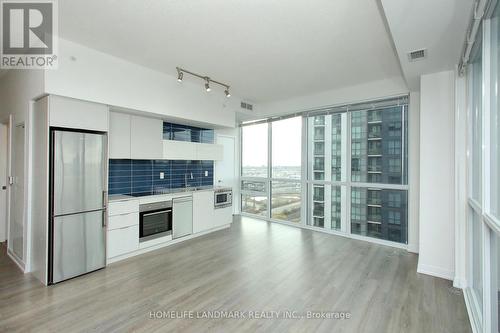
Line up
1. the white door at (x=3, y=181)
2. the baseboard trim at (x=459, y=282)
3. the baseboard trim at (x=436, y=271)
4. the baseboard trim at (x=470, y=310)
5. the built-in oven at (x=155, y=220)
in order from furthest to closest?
the white door at (x=3, y=181) → the built-in oven at (x=155, y=220) → the baseboard trim at (x=436, y=271) → the baseboard trim at (x=459, y=282) → the baseboard trim at (x=470, y=310)

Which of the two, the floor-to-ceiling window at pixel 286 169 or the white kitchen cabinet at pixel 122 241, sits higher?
the floor-to-ceiling window at pixel 286 169

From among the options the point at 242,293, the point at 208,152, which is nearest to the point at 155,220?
the point at 208,152

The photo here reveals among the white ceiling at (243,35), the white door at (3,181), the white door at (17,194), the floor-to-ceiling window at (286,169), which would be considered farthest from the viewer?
the floor-to-ceiling window at (286,169)

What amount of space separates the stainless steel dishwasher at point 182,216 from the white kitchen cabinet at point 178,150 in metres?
0.81

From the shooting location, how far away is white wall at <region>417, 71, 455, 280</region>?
3096 mm

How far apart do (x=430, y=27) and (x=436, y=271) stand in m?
2.91

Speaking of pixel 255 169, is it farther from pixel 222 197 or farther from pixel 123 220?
pixel 123 220

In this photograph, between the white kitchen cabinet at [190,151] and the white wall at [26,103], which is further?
the white kitchen cabinet at [190,151]

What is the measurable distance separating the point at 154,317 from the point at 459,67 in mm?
4243

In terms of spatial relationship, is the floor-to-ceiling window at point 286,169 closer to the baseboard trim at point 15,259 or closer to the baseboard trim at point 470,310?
the baseboard trim at point 470,310

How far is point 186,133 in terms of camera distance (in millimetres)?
5191

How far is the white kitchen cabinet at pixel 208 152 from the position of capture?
5.05m

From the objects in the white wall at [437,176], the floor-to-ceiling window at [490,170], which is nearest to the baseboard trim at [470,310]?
the floor-to-ceiling window at [490,170]

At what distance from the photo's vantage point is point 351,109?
4.68 m
